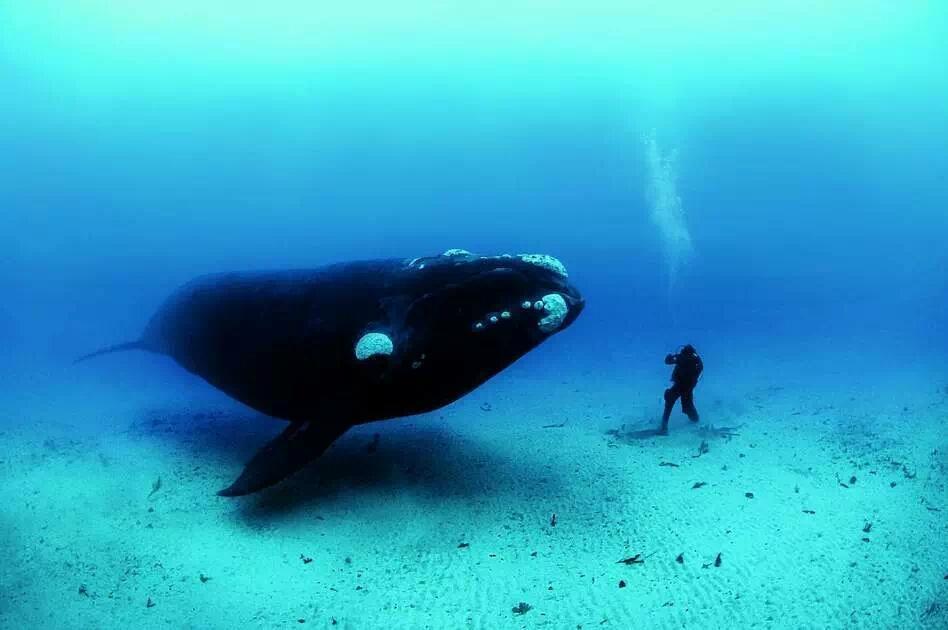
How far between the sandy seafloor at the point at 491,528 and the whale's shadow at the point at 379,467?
43 mm

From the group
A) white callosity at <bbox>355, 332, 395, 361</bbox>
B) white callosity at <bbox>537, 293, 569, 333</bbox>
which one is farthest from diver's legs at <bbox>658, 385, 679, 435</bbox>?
white callosity at <bbox>355, 332, 395, 361</bbox>

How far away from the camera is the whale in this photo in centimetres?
639

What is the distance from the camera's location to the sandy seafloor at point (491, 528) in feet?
15.9

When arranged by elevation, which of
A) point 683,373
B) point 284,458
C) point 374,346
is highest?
point 374,346

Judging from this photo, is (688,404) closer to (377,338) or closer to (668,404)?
(668,404)

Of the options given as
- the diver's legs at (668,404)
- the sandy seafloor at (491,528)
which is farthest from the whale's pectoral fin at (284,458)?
the diver's legs at (668,404)

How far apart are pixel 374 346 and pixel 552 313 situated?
2214 mm

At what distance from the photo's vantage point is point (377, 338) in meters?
6.46

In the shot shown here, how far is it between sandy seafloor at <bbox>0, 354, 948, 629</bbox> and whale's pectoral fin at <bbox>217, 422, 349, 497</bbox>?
670mm

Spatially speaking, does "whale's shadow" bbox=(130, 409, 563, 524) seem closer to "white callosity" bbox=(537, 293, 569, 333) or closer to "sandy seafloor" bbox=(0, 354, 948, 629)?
"sandy seafloor" bbox=(0, 354, 948, 629)

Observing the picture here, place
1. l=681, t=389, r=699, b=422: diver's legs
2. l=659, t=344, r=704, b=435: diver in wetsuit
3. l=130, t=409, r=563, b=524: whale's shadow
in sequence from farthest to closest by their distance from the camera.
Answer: l=681, t=389, r=699, b=422: diver's legs → l=659, t=344, r=704, b=435: diver in wetsuit → l=130, t=409, r=563, b=524: whale's shadow

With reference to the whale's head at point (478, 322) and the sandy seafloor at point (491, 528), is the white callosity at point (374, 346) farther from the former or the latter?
the sandy seafloor at point (491, 528)

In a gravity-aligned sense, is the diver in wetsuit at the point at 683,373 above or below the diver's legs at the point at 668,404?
above

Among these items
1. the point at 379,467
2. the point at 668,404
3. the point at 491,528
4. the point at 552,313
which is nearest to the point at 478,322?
the point at 552,313
